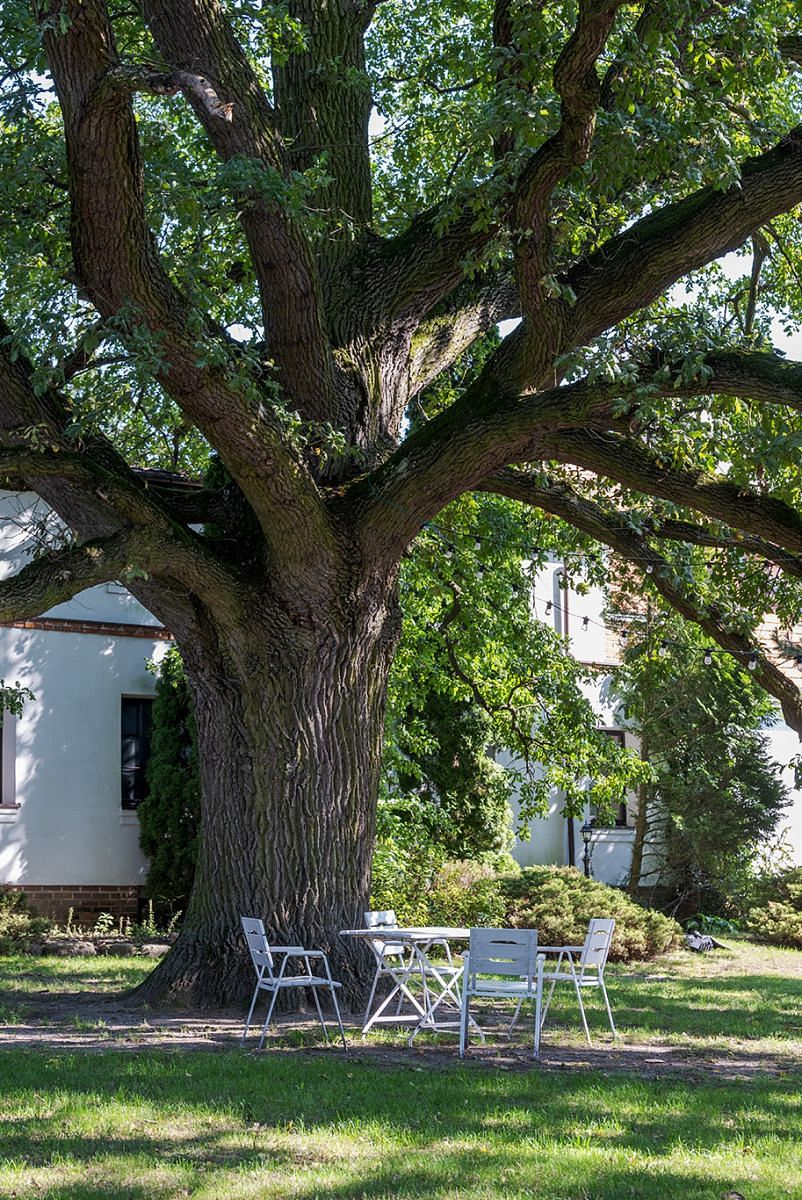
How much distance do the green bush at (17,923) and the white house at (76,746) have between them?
0.82m

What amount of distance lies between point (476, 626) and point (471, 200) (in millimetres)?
7554

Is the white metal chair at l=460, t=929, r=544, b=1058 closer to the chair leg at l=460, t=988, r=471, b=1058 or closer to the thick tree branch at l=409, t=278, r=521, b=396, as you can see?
the chair leg at l=460, t=988, r=471, b=1058

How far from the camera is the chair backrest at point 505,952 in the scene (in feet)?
31.6

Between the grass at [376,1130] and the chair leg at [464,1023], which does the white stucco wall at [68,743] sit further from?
the chair leg at [464,1023]

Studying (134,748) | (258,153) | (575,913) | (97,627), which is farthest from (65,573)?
(134,748)

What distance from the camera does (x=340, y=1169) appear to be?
607 centimetres

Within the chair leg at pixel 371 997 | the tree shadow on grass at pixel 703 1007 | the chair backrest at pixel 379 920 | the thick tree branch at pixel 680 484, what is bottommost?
the tree shadow on grass at pixel 703 1007

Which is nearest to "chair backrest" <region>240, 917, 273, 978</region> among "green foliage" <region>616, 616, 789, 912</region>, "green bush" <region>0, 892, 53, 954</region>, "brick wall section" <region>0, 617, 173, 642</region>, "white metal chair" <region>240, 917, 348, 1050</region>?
"white metal chair" <region>240, 917, 348, 1050</region>

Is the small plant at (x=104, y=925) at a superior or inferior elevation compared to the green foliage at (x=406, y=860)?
inferior

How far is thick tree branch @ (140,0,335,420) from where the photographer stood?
10.2 metres

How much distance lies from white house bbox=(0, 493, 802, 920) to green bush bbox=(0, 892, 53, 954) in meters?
0.82

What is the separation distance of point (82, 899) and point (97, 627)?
3.94m

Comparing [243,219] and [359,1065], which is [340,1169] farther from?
[243,219]

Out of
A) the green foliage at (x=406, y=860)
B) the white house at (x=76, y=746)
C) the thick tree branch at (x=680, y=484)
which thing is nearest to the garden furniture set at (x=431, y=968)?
the thick tree branch at (x=680, y=484)
